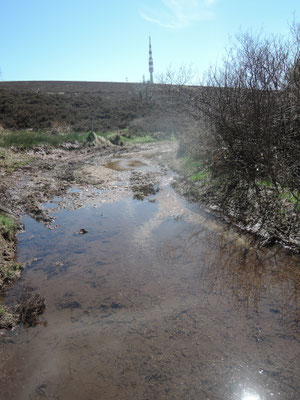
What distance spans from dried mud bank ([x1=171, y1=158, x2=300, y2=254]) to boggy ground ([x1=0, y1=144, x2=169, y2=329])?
6.14 ft

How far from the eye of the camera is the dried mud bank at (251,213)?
6391mm

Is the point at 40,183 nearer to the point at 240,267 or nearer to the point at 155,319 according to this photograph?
the point at 240,267

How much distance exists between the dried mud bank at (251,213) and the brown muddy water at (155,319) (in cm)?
42

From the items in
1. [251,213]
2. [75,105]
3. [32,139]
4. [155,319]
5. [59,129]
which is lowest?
[155,319]

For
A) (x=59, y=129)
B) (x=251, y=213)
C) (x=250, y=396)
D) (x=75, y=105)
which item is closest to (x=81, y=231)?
(x=251, y=213)

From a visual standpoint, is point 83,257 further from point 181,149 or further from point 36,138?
point 36,138

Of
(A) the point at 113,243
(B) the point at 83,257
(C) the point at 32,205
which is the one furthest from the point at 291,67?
(C) the point at 32,205

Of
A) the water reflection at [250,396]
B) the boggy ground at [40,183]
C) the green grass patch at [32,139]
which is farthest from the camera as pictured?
the green grass patch at [32,139]

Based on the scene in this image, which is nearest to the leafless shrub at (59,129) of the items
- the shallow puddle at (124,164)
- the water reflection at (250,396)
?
the shallow puddle at (124,164)

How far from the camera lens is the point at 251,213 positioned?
7.65 metres

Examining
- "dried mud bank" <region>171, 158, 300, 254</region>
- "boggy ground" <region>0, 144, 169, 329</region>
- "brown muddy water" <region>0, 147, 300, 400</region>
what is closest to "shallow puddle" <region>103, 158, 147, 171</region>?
"boggy ground" <region>0, 144, 169, 329</region>

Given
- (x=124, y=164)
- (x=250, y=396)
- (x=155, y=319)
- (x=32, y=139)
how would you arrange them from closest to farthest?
(x=250, y=396) → (x=155, y=319) → (x=124, y=164) → (x=32, y=139)

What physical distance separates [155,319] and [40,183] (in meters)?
8.76

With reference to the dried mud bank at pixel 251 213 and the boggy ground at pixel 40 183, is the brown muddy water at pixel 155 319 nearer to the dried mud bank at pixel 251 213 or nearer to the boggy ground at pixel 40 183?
the boggy ground at pixel 40 183
